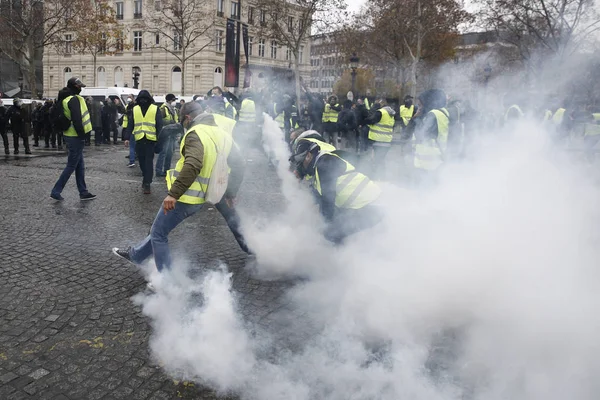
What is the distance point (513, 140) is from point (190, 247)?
12.4 ft

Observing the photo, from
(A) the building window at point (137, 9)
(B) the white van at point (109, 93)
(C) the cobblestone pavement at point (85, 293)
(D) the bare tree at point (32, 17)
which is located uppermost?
(A) the building window at point (137, 9)

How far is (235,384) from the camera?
2.89m

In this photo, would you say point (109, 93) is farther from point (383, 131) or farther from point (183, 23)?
point (383, 131)

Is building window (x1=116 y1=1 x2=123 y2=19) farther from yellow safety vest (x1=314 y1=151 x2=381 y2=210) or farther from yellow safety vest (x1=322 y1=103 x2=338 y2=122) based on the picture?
yellow safety vest (x1=314 y1=151 x2=381 y2=210)

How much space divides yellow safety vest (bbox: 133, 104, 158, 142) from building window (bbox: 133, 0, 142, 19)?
163 feet

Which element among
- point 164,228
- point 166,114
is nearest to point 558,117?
point 164,228

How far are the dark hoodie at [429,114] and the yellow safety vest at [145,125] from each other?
15.0 feet

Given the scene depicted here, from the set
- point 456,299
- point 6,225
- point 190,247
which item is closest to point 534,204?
point 456,299

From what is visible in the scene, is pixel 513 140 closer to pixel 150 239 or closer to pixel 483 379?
pixel 483 379

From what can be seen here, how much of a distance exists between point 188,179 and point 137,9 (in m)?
56.1

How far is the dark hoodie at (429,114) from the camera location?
6449mm

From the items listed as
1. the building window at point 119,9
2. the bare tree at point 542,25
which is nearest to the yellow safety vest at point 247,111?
the bare tree at point 542,25

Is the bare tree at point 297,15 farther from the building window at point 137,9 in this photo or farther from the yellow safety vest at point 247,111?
the building window at point 137,9

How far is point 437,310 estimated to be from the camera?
11.8 ft
